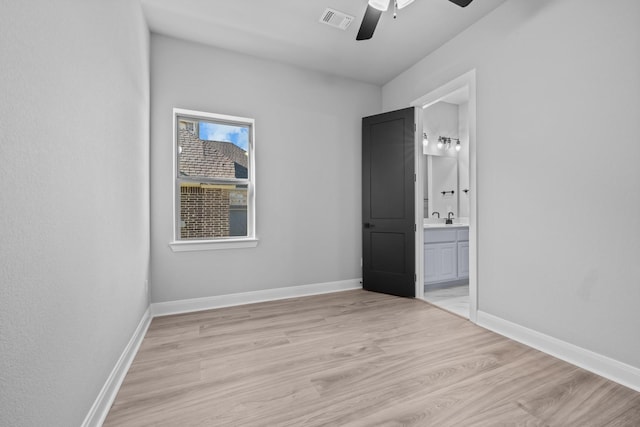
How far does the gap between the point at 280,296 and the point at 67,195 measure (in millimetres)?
2740

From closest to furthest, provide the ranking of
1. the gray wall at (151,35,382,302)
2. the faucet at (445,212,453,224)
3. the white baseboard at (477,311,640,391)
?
the white baseboard at (477,311,640,391), the gray wall at (151,35,382,302), the faucet at (445,212,453,224)

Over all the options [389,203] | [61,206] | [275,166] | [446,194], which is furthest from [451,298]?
[61,206]

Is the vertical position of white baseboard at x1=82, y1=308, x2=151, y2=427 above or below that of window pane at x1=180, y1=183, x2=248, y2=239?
below

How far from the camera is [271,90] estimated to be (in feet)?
11.8

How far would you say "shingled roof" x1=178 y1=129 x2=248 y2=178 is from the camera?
3.28 m

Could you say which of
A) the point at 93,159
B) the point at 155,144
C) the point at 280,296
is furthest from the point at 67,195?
the point at 280,296

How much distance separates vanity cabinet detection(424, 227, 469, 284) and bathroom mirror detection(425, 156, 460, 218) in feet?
1.94

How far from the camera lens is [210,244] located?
3.26 metres

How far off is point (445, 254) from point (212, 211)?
3.26 m

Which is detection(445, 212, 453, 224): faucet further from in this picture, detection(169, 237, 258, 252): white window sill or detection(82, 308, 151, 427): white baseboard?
detection(82, 308, 151, 427): white baseboard

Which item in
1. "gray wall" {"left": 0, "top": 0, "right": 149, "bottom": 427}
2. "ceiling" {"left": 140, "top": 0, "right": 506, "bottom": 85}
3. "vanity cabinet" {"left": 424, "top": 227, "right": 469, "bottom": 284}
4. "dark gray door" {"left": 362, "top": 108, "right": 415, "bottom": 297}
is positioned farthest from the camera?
"vanity cabinet" {"left": 424, "top": 227, "right": 469, "bottom": 284}

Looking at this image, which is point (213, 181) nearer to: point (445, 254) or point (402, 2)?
point (402, 2)

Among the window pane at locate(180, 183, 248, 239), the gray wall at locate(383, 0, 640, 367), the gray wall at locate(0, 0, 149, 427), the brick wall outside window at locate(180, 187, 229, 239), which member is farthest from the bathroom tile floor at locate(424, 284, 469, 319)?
the gray wall at locate(0, 0, 149, 427)

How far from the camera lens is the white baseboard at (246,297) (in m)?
3.12
